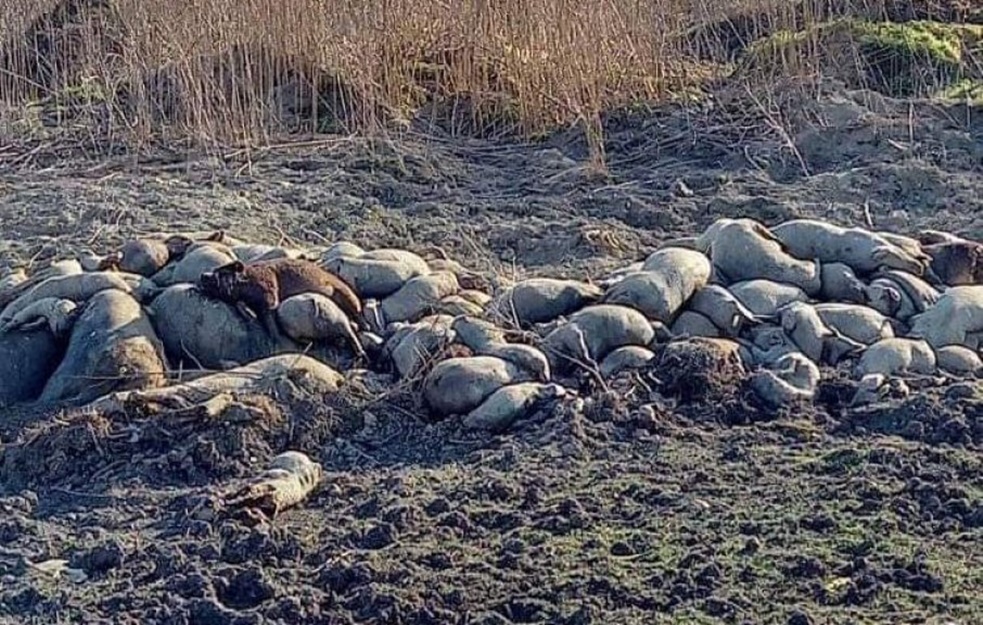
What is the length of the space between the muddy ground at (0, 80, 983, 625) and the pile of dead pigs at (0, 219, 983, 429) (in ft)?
0.65

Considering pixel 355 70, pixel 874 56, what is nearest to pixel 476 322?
pixel 355 70

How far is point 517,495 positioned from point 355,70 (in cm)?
474

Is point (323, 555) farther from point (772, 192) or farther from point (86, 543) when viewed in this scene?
point (772, 192)

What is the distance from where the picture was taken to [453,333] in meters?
6.29

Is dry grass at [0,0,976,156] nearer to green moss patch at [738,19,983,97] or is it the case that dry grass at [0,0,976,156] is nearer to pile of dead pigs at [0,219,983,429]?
green moss patch at [738,19,983,97]

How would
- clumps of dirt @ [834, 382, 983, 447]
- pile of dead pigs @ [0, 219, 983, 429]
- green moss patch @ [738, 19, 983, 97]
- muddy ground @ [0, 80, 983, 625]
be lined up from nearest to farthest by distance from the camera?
1. muddy ground @ [0, 80, 983, 625]
2. clumps of dirt @ [834, 382, 983, 447]
3. pile of dead pigs @ [0, 219, 983, 429]
4. green moss patch @ [738, 19, 983, 97]

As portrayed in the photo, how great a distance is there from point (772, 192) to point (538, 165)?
130 cm

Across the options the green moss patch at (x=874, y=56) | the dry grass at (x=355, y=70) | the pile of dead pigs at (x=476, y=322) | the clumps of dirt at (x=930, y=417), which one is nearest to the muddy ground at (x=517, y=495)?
the clumps of dirt at (x=930, y=417)

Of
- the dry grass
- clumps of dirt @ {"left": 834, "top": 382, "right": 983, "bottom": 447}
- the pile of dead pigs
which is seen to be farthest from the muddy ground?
the dry grass

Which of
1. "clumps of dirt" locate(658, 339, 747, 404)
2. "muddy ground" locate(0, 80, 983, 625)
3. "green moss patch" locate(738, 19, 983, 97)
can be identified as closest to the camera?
"muddy ground" locate(0, 80, 983, 625)

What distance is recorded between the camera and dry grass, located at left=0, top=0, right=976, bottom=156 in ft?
30.6

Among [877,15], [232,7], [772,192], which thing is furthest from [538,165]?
[877,15]

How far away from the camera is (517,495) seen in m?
5.25

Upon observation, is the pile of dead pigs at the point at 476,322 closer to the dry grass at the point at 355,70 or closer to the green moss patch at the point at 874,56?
the dry grass at the point at 355,70
